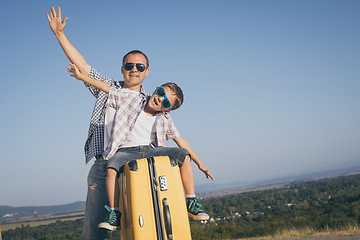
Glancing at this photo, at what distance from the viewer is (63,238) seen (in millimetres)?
43688

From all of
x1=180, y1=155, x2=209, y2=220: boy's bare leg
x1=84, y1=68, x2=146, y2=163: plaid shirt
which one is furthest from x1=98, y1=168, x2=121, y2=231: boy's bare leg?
x1=180, y1=155, x2=209, y2=220: boy's bare leg

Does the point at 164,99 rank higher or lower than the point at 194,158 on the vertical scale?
higher

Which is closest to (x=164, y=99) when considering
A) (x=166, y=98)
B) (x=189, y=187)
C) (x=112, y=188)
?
(x=166, y=98)

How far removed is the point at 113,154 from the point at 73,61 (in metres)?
1.31

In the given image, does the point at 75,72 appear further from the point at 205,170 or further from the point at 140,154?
the point at 205,170

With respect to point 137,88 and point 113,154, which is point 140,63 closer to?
point 137,88

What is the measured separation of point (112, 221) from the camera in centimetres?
287

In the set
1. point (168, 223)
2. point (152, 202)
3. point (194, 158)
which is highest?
point (194, 158)

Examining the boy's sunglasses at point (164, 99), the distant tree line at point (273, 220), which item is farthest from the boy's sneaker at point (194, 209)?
the distant tree line at point (273, 220)

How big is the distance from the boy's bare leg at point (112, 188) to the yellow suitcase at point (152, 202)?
49mm

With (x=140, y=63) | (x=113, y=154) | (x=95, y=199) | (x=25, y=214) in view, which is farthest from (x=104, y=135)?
(x=25, y=214)

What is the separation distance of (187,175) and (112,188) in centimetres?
73

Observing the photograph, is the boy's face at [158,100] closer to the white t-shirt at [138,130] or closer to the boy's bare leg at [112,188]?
the white t-shirt at [138,130]

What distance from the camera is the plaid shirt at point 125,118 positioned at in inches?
127
